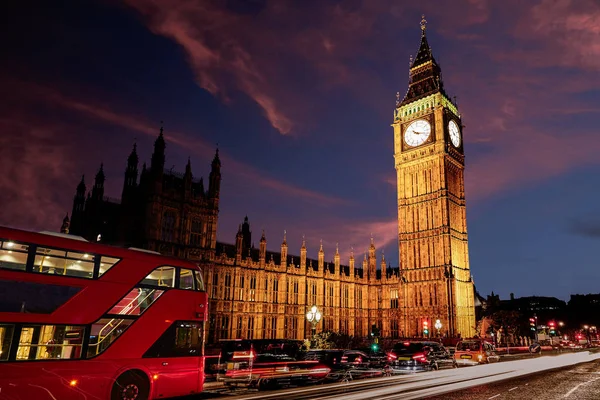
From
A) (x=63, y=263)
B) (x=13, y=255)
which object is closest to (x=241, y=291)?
(x=63, y=263)

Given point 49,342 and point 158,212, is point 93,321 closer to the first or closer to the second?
point 49,342

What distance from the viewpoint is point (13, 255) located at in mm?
10914

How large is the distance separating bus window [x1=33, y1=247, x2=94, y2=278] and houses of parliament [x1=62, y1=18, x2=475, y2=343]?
3052cm

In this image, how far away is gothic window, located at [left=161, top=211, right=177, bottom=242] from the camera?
142 feet

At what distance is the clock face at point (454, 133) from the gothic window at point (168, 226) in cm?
4435

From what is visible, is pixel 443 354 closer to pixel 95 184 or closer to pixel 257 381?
pixel 257 381

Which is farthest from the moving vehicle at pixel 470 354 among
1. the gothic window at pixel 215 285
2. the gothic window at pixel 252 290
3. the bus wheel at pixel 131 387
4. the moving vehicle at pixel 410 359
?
the gothic window at pixel 215 285

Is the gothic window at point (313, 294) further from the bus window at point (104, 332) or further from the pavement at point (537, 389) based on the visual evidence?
the bus window at point (104, 332)

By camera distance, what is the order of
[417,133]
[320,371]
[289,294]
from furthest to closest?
1. [417,133]
2. [289,294]
3. [320,371]

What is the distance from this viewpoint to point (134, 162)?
4812 centimetres

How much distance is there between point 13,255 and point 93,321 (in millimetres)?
2609

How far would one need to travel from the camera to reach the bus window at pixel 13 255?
10.7 metres

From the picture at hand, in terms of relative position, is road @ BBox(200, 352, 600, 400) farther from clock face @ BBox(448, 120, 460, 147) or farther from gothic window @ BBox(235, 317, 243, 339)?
clock face @ BBox(448, 120, 460, 147)

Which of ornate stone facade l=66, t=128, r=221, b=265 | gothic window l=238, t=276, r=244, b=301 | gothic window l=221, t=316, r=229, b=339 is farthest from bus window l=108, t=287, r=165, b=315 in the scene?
gothic window l=238, t=276, r=244, b=301
